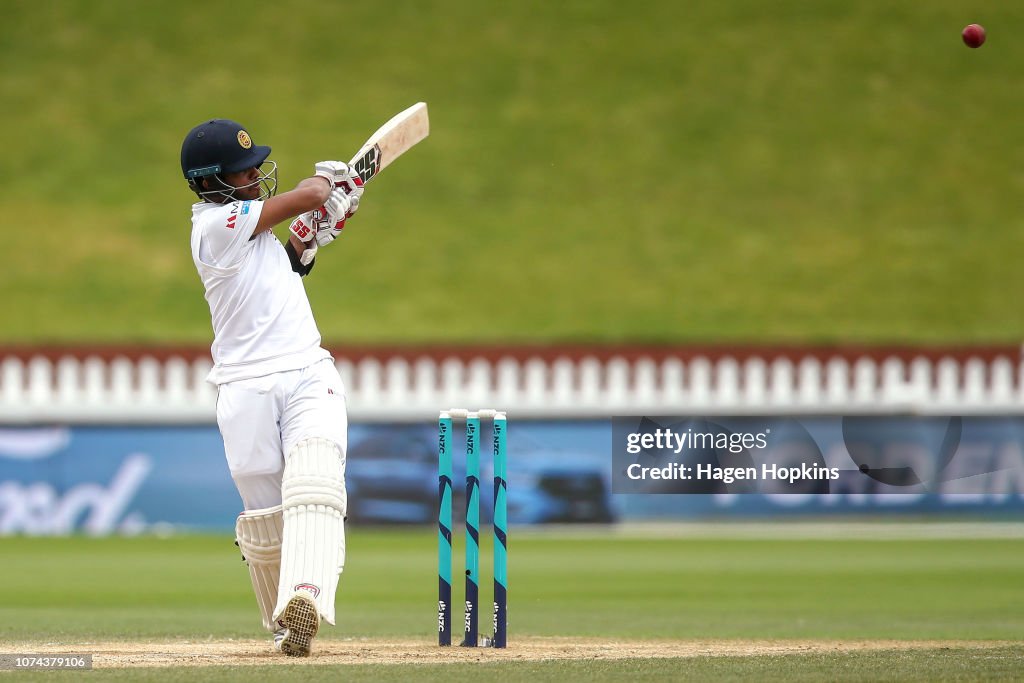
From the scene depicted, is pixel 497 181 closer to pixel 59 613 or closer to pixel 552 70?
pixel 552 70

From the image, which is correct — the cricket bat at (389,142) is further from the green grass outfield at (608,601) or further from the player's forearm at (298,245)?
the green grass outfield at (608,601)

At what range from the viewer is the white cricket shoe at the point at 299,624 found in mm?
4758

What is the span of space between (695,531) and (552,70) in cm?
1827

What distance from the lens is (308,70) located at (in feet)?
98.8

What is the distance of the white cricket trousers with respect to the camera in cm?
491

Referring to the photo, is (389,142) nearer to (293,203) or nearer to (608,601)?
(293,203)

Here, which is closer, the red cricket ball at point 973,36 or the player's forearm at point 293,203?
the player's forearm at point 293,203

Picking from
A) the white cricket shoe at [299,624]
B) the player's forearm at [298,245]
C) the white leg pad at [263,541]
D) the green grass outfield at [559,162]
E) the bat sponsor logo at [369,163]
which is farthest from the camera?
the green grass outfield at [559,162]

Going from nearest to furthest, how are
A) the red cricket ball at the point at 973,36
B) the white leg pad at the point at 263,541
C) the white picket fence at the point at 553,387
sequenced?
the white leg pad at the point at 263,541
the red cricket ball at the point at 973,36
the white picket fence at the point at 553,387

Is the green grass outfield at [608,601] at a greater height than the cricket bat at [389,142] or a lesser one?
lesser

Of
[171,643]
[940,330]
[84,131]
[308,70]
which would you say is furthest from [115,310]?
[171,643]

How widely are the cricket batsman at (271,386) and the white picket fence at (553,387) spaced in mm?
7520

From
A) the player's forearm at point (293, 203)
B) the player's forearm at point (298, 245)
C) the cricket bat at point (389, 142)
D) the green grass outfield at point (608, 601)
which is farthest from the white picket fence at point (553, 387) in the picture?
the player's forearm at point (293, 203)

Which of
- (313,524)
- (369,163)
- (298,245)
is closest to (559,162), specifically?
(369,163)
